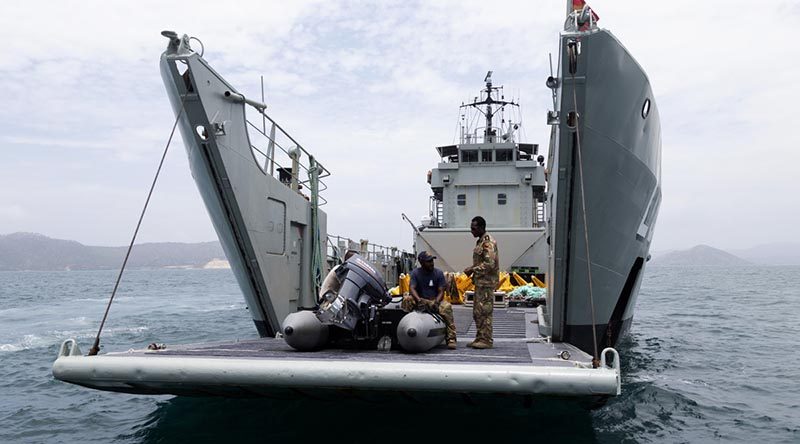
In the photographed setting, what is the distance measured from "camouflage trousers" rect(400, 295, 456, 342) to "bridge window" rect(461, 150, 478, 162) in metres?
11.7

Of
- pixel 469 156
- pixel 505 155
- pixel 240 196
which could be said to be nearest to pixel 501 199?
pixel 505 155

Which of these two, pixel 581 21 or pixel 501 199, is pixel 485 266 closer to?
pixel 581 21

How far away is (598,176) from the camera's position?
20.7ft

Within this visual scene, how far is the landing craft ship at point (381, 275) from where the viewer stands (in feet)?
15.1

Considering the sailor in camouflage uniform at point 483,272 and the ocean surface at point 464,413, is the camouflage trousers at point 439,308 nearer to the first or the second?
the sailor in camouflage uniform at point 483,272

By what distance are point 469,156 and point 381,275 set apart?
11498 mm

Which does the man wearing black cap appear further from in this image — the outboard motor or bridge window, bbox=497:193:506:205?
bridge window, bbox=497:193:506:205

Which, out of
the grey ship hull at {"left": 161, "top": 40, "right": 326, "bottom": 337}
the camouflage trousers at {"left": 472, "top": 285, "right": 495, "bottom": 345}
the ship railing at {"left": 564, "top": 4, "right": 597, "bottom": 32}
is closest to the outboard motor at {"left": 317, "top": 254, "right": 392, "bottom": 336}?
the camouflage trousers at {"left": 472, "top": 285, "right": 495, "bottom": 345}

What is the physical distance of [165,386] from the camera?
5059 millimetres

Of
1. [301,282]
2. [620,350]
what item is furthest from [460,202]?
[301,282]

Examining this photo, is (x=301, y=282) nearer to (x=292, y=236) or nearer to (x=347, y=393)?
(x=292, y=236)

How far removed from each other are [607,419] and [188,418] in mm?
4914

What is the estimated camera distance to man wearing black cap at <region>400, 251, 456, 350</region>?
20.2ft

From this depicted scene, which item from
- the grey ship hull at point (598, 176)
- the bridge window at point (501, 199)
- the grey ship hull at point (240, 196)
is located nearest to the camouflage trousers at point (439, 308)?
the grey ship hull at point (598, 176)
